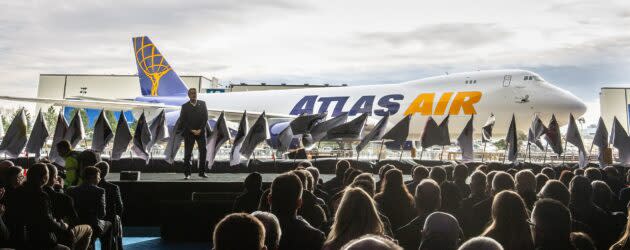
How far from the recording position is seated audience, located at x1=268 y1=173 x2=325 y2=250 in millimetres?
3381

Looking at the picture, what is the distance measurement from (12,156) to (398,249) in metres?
13.7

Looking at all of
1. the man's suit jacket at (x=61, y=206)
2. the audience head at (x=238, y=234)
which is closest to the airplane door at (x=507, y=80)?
the man's suit jacket at (x=61, y=206)

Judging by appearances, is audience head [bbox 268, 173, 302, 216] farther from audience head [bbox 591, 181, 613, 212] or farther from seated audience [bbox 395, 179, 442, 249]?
audience head [bbox 591, 181, 613, 212]

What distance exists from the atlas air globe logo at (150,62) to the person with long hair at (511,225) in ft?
114

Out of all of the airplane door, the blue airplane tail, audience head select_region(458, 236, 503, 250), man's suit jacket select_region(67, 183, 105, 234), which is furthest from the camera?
the blue airplane tail

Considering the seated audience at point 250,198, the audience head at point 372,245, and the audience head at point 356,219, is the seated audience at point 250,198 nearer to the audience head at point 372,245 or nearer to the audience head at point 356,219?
the audience head at point 356,219

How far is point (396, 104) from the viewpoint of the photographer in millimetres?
22609

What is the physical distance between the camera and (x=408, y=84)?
23.2 m

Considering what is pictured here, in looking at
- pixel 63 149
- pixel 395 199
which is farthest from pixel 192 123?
pixel 395 199

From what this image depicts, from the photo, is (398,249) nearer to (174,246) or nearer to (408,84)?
(174,246)

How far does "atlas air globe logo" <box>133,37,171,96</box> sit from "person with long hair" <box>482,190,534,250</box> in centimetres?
3462

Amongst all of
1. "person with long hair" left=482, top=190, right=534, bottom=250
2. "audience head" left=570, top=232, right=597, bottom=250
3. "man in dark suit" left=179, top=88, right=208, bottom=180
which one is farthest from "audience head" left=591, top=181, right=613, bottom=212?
"man in dark suit" left=179, top=88, right=208, bottom=180

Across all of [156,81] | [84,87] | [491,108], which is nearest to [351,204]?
[491,108]

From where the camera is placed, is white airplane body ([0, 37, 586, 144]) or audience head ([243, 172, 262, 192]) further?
white airplane body ([0, 37, 586, 144])
